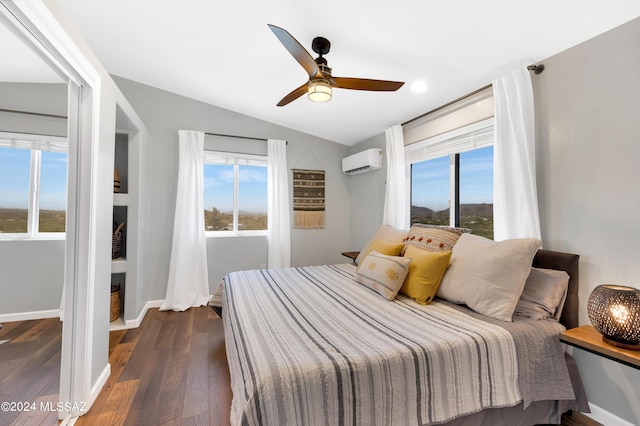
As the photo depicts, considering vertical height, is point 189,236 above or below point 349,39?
below

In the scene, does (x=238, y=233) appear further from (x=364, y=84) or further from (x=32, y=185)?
(x=364, y=84)

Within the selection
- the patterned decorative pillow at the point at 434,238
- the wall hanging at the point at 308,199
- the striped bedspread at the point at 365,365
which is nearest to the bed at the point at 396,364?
the striped bedspread at the point at 365,365

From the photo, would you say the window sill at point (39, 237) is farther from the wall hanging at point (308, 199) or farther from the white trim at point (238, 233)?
the wall hanging at point (308, 199)

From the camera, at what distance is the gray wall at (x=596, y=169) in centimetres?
146

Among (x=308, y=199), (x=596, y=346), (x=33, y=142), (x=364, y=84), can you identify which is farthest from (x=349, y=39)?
(x=308, y=199)

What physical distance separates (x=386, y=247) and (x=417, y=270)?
48 cm

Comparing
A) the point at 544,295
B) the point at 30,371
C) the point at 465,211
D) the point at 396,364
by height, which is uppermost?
the point at 465,211

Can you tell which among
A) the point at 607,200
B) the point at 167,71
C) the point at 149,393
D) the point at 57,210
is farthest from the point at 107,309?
the point at 607,200

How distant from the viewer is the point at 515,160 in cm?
193

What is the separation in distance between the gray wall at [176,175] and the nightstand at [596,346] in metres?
3.06

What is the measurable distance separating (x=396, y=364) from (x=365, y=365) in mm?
146

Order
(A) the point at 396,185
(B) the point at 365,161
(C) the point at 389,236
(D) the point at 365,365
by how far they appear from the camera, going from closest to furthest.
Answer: (D) the point at 365,365
(C) the point at 389,236
(A) the point at 396,185
(B) the point at 365,161

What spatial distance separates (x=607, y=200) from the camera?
1.55 meters

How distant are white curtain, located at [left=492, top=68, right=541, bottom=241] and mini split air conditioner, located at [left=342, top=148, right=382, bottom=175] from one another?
5.24ft
